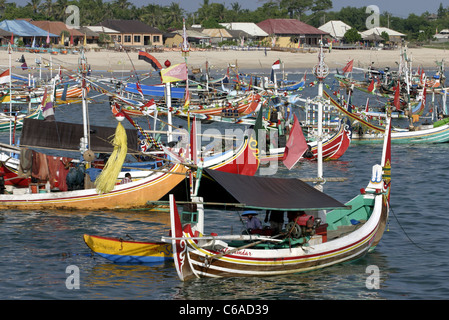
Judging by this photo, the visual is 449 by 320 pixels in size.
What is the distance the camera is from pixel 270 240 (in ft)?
60.6

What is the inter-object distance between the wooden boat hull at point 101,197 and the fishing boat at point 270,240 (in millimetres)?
6802

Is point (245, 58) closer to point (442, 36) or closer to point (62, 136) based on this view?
point (442, 36)

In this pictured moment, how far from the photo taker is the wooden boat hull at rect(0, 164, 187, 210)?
25875mm

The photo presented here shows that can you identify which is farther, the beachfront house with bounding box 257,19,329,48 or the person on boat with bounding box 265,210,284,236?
the beachfront house with bounding box 257,19,329,48

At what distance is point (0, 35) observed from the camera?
96.2 m

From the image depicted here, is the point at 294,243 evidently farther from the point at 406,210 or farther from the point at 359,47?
the point at 359,47

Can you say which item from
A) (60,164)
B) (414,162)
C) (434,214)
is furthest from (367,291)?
(414,162)

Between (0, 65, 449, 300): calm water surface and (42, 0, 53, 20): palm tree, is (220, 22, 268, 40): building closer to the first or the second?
(42, 0, 53, 20): palm tree

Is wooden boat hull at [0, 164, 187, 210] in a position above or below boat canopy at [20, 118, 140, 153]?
below

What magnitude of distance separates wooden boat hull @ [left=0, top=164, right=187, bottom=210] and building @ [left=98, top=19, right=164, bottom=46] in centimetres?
8643

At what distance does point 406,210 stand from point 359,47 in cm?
10096

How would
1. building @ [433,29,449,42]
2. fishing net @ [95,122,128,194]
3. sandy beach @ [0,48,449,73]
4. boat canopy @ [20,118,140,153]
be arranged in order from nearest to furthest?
fishing net @ [95,122,128,194] < boat canopy @ [20,118,140,153] < sandy beach @ [0,48,449,73] < building @ [433,29,449,42]

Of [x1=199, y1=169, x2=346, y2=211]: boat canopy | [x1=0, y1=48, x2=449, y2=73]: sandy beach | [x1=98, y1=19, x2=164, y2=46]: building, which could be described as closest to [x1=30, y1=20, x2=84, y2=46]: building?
[x1=0, y1=48, x2=449, y2=73]: sandy beach

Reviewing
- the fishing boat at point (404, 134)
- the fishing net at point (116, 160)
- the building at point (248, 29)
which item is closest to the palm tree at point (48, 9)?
the building at point (248, 29)
